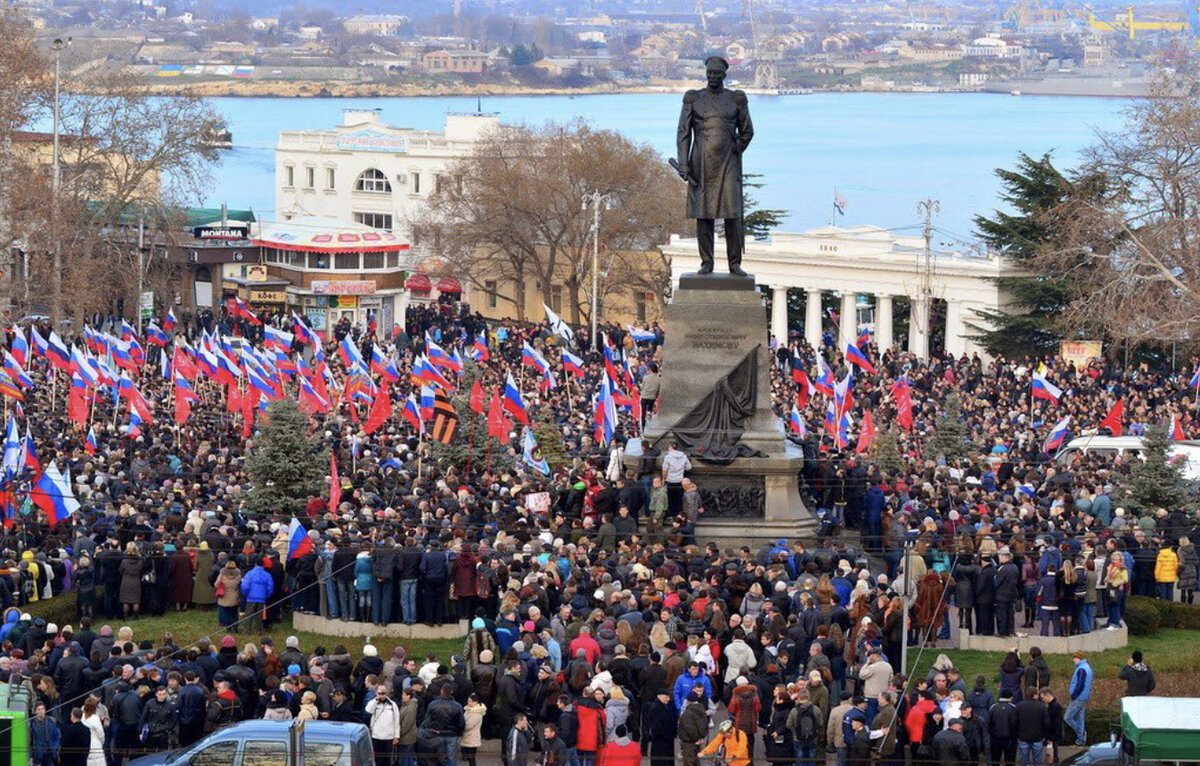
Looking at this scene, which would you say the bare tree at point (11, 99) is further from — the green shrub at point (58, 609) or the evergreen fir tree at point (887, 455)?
the green shrub at point (58, 609)

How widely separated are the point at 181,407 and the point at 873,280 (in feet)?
124

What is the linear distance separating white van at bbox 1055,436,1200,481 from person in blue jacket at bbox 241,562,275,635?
1528 cm

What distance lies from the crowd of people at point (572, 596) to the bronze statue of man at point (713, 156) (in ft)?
9.95

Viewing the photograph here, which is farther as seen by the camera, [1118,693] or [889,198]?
[889,198]

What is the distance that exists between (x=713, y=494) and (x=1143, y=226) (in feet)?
112

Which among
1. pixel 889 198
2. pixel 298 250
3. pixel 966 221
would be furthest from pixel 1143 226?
pixel 889 198

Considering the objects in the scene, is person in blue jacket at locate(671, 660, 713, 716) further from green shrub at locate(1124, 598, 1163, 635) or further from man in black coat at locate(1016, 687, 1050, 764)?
green shrub at locate(1124, 598, 1163, 635)

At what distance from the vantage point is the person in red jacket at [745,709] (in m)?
22.1

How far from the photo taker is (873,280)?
74.2m

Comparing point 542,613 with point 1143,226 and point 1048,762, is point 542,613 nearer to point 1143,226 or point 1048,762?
point 1048,762

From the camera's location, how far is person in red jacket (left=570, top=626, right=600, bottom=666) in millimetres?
23281

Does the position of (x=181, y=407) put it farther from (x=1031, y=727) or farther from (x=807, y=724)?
(x=1031, y=727)

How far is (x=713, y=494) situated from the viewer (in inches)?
1179

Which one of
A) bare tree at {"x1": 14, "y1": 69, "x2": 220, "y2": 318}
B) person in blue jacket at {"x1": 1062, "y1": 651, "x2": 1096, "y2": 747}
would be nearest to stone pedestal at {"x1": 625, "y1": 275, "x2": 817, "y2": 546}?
person in blue jacket at {"x1": 1062, "y1": 651, "x2": 1096, "y2": 747}
